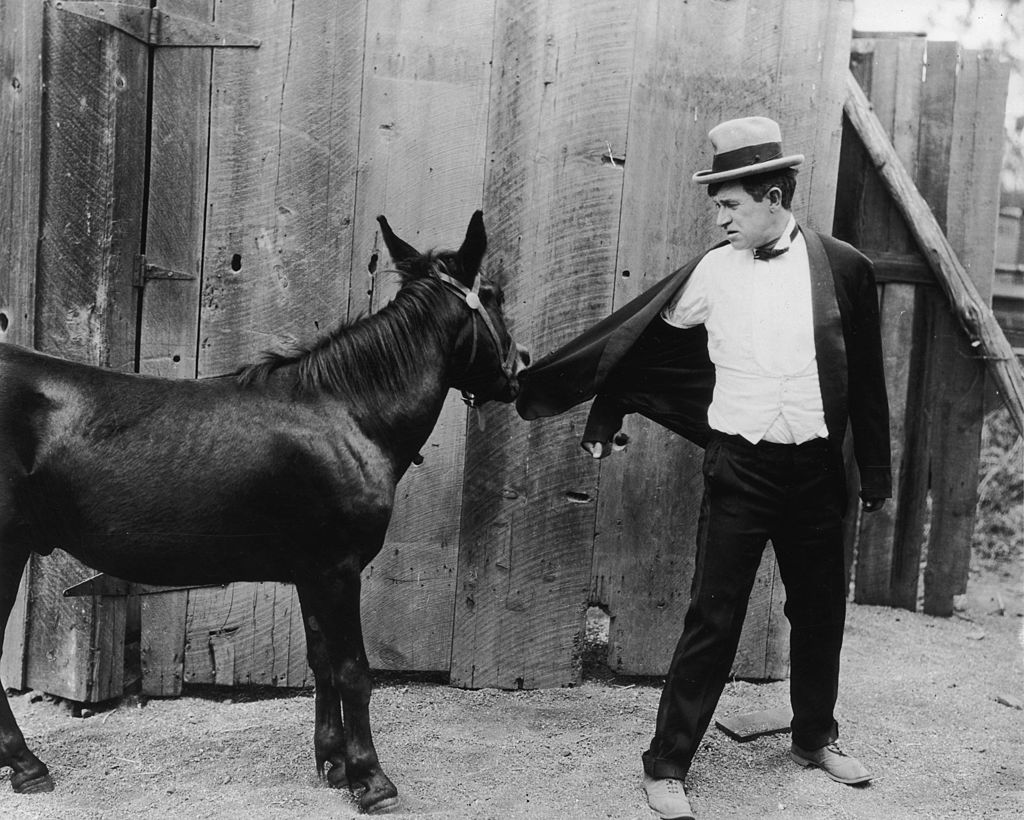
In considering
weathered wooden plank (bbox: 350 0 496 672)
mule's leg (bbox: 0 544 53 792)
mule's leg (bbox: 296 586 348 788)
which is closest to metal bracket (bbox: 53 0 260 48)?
weathered wooden plank (bbox: 350 0 496 672)

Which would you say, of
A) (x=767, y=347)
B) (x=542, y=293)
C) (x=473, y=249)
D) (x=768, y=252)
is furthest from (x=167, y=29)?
(x=767, y=347)

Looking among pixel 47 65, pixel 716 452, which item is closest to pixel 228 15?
pixel 47 65

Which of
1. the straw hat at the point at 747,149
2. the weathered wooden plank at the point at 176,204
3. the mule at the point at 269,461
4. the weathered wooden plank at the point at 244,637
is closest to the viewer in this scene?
the mule at the point at 269,461

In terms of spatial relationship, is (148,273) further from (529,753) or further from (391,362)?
(529,753)

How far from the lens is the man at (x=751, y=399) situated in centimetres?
322

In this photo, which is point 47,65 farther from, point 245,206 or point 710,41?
point 710,41

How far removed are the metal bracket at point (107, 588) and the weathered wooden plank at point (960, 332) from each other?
3734 mm

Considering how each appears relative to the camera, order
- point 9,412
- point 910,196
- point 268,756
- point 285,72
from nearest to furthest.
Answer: point 9,412 → point 268,756 → point 285,72 → point 910,196

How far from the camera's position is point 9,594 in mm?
3170

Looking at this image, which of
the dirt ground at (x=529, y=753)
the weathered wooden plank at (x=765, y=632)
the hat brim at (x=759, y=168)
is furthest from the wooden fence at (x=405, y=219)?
the hat brim at (x=759, y=168)

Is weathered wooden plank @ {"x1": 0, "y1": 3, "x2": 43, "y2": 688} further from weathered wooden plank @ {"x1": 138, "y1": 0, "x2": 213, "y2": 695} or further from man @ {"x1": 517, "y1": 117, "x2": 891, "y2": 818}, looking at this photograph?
man @ {"x1": 517, "y1": 117, "x2": 891, "y2": 818}

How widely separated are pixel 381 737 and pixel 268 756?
0.44 m

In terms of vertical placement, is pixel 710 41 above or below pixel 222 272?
above

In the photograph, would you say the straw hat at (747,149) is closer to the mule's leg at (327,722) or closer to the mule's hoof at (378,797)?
the mule's leg at (327,722)
